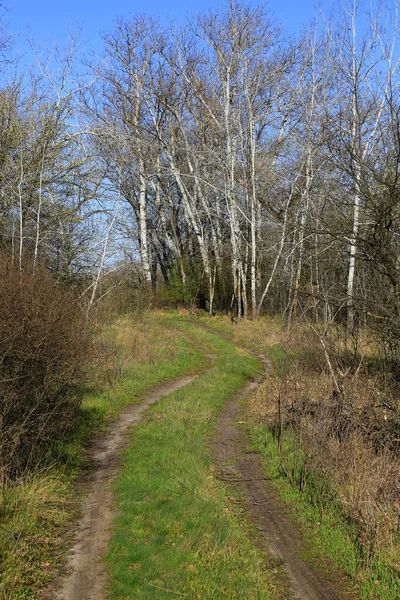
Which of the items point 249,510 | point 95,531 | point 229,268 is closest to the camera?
point 95,531

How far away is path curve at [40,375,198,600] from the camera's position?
5.58 m

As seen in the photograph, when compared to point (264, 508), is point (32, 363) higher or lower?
higher

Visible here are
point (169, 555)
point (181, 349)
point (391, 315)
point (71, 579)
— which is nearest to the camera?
point (71, 579)

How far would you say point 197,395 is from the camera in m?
13.8

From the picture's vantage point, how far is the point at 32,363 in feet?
27.8

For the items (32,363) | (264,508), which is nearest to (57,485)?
(32,363)

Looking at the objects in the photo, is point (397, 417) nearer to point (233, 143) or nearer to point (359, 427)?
point (359, 427)

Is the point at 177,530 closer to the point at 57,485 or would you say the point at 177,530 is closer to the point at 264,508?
the point at 264,508

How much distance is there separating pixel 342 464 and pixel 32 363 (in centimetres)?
502

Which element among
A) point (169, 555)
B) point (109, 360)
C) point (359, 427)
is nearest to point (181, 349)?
point (109, 360)

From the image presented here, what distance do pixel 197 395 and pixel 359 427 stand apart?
4.72 metres

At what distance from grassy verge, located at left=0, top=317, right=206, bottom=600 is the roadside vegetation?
3190 millimetres

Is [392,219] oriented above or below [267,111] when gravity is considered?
below

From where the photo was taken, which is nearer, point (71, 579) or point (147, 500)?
point (71, 579)
